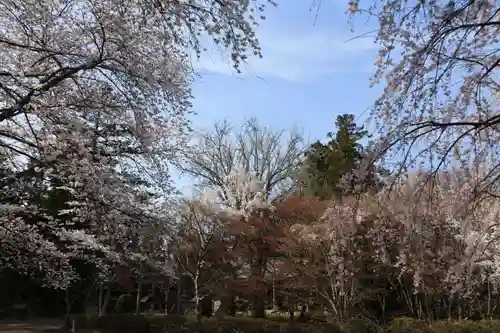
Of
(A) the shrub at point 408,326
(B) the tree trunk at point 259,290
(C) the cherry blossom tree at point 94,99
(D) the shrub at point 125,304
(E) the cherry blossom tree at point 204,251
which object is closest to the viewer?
(C) the cherry blossom tree at point 94,99

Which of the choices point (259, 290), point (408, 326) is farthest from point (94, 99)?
point (259, 290)

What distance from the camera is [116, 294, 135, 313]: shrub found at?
21312 millimetres

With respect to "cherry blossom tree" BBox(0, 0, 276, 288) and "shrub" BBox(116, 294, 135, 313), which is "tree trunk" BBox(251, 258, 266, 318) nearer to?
"shrub" BBox(116, 294, 135, 313)

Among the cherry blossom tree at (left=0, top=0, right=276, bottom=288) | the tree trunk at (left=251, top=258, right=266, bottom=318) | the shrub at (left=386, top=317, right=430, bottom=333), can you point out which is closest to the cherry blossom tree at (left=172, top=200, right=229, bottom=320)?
the tree trunk at (left=251, top=258, right=266, bottom=318)

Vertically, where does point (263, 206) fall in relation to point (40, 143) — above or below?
above

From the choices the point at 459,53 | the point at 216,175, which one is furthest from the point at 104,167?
the point at 216,175

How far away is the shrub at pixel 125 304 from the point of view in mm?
21312

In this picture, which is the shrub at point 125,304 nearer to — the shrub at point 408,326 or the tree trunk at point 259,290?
the tree trunk at point 259,290

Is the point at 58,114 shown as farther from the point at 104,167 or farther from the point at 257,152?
the point at 257,152

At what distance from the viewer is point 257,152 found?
27.3m

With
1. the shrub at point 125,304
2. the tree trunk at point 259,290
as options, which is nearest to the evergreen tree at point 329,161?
the tree trunk at point 259,290

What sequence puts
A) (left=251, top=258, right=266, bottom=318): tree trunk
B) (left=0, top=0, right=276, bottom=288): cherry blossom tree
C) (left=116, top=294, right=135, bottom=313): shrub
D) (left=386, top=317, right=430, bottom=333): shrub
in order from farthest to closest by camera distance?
(left=116, top=294, right=135, bottom=313): shrub < (left=251, top=258, right=266, bottom=318): tree trunk < (left=386, top=317, right=430, bottom=333): shrub < (left=0, top=0, right=276, bottom=288): cherry blossom tree

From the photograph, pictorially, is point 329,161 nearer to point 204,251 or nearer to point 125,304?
point 204,251

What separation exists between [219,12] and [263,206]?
651 inches
